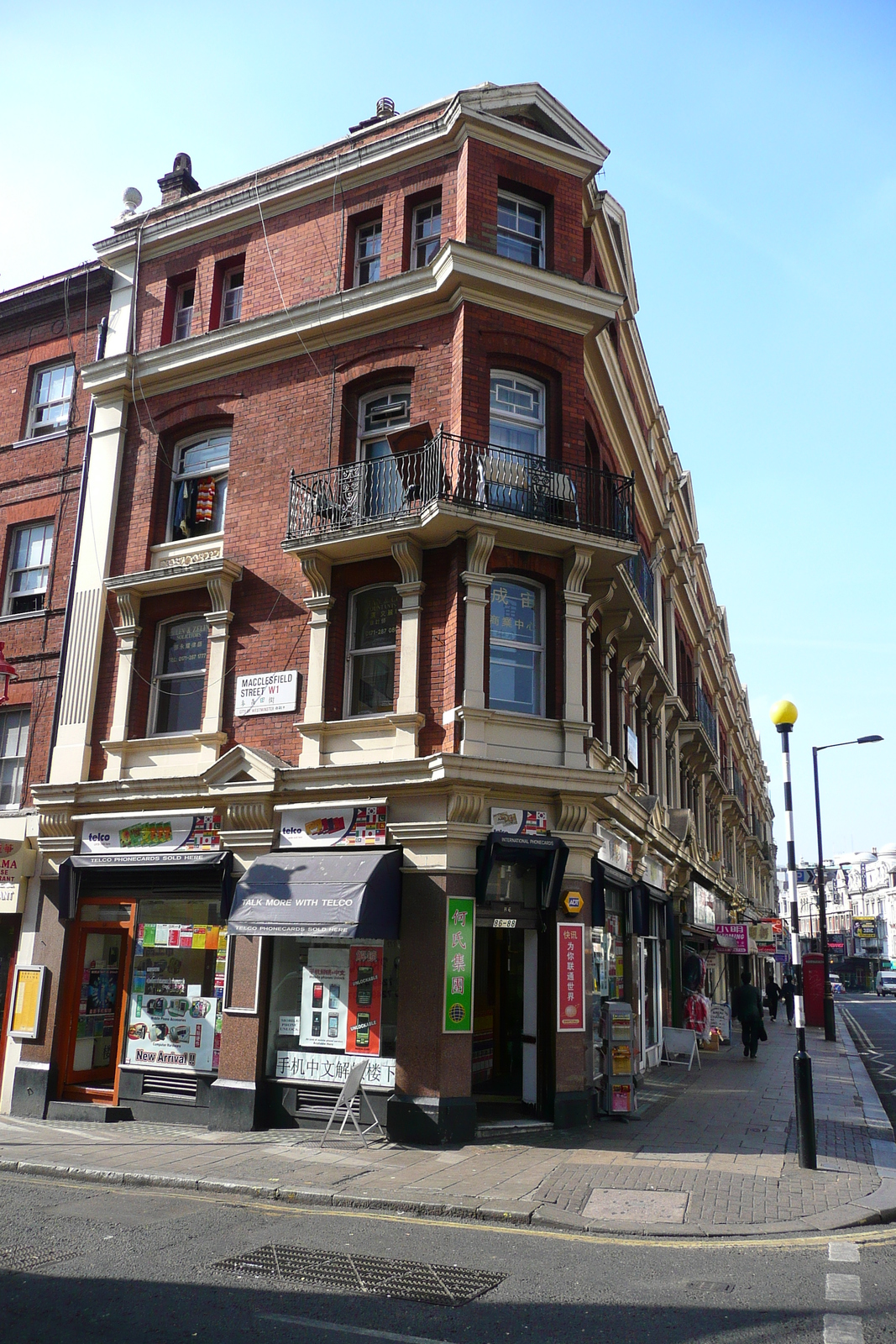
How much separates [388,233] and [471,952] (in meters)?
11.4

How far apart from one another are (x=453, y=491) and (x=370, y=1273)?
942 cm

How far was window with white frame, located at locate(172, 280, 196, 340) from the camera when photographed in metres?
18.1

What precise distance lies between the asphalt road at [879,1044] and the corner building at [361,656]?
16.5 feet

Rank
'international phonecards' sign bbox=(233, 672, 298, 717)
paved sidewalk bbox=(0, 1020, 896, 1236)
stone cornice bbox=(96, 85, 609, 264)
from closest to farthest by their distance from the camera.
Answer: paved sidewalk bbox=(0, 1020, 896, 1236)
'international phonecards' sign bbox=(233, 672, 298, 717)
stone cornice bbox=(96, 85, 609, 264)

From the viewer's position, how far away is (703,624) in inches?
1395

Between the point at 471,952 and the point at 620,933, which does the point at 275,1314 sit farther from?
the point at 620,933

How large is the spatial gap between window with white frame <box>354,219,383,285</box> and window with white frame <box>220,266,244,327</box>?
2.35 metres

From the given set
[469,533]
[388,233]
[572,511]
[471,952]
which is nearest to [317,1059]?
[471,952]

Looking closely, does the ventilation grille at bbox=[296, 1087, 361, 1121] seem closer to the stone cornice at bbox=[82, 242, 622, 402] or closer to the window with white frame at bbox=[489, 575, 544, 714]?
the window with white frame at bbox=[489, 575, 544, 714]

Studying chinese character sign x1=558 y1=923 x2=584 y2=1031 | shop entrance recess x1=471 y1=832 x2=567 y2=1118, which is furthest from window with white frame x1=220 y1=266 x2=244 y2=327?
chinese character sign x1=558 y1=923 x2=584 y2=1031

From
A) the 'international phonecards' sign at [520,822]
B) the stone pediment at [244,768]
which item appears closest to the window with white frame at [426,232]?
the stone pediment at [244,768]

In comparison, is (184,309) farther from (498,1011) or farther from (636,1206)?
(636,1206)

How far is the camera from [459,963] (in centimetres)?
1270

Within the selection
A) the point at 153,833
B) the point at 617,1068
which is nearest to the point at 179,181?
the point at 153,833
